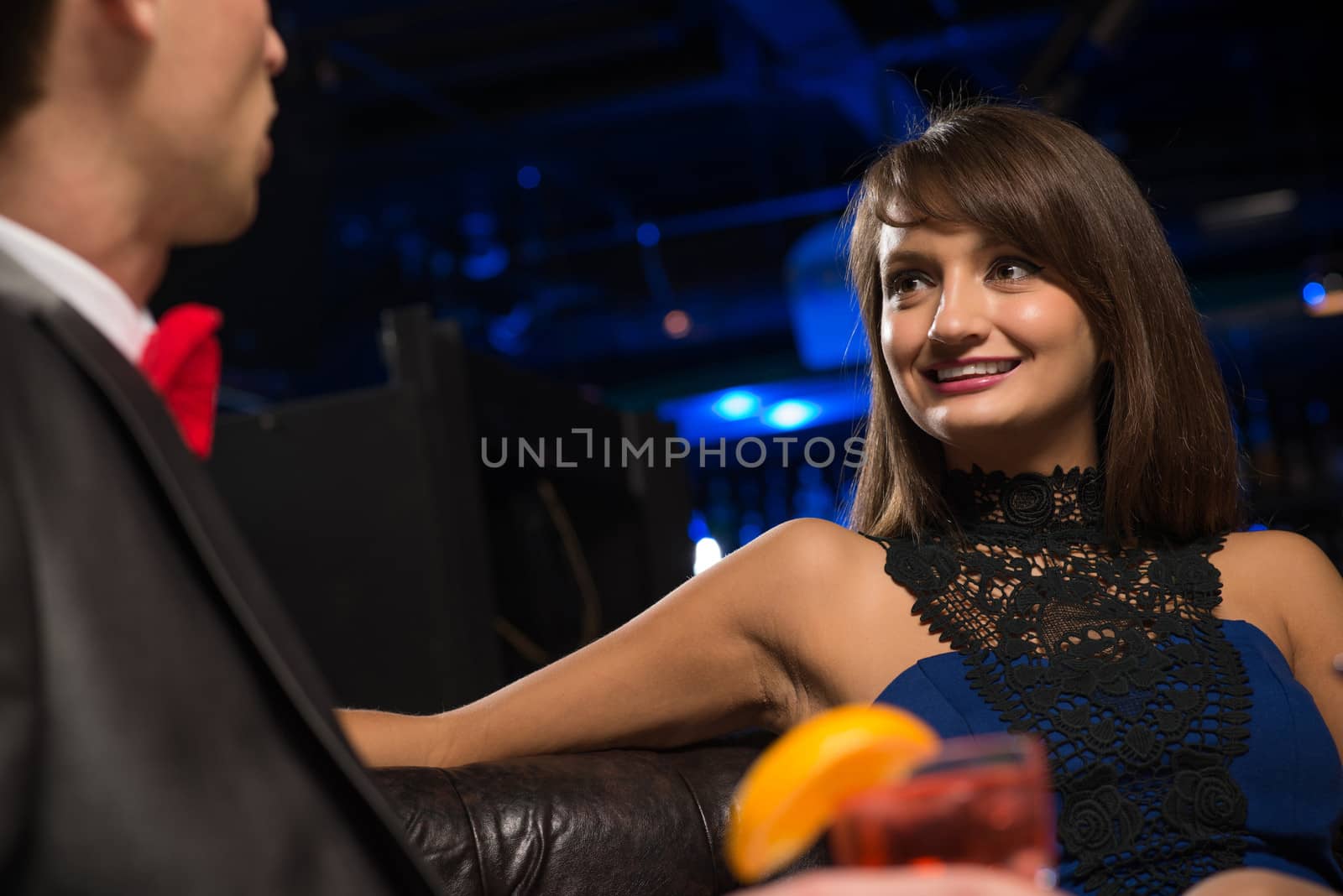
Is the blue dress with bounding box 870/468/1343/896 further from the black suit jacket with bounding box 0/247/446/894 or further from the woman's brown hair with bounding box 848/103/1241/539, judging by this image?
the black suit jacket with bounding box 0/247/446/894

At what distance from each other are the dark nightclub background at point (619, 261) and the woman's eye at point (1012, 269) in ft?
2.13

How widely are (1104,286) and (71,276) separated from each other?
1255 mm

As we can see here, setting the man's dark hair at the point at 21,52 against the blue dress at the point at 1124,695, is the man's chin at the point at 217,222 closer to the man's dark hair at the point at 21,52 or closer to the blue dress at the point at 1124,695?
the man's dark hair at the point at 21,52

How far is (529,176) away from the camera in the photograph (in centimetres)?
687

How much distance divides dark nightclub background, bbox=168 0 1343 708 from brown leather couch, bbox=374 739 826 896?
81 centimetres

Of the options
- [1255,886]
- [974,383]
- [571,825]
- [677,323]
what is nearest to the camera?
[1255,886]

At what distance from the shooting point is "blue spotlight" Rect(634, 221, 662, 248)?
730 centimetres

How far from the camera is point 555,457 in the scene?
8.68ft

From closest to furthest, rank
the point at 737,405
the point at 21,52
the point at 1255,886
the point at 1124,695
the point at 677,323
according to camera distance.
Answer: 1. the point at 21,52
2. the point at 1255,886
3. the point at 1124,695
4. the point at 677,323
5. the point at 737,405

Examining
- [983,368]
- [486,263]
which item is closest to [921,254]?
[983,368]

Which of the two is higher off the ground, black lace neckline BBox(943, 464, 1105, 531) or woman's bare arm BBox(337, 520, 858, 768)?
black lace neckline BBox(943, 464, 1105, 531)

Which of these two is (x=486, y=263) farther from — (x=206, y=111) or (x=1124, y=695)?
(x=206, y=111)

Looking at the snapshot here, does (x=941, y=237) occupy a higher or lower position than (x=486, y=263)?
lower

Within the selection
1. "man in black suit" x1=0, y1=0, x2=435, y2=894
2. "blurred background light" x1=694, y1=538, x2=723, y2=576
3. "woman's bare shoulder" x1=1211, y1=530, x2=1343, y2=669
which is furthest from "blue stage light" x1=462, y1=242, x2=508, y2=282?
"man in black suit" x1=0, y1=0, x2=435, y2=894
